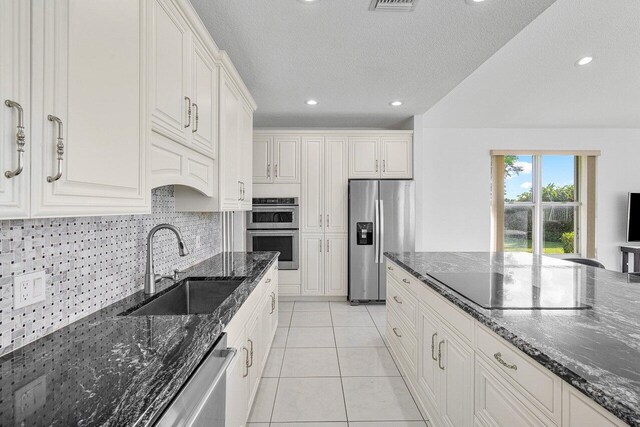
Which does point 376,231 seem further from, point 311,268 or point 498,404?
point 498,404

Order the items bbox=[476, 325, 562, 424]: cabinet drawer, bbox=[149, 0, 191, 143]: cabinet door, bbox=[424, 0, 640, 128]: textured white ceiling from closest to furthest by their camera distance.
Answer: bbox=[476, 325, 562, 424]: cabinet drawer < bbox=[149, 0, 191, 143]: cabinet door < bbox=[424, 0, 640, 128]: textured white ceiling

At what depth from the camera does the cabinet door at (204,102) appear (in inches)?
71.6

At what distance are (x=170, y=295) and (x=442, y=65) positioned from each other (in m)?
2.85

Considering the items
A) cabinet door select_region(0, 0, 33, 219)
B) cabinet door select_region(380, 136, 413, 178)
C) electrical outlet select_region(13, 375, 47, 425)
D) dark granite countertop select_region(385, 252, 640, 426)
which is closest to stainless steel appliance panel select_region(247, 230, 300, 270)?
cabinet door select_region(380, 136, 413, 178)

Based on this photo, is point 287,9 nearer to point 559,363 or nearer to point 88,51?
point 88,51

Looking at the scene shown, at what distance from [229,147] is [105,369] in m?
1.83

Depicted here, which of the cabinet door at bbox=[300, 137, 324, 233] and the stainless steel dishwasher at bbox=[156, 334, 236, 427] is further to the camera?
the cabinet door at bbox=[300, 137, 324, 233]

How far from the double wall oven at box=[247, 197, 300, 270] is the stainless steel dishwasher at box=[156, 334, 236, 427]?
316 centimetres

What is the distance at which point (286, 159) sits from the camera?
450 cm

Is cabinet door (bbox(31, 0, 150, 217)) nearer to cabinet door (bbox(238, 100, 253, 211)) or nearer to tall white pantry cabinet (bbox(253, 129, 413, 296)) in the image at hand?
cabinet door (bbox(238, 100, 253, 211))

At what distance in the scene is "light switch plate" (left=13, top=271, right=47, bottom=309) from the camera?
1019 millimetres

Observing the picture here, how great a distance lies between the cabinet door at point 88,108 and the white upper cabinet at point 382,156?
11.5 ft

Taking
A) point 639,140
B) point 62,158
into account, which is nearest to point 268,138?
point 62,158

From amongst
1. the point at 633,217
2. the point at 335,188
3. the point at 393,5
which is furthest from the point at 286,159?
the point at 633,217
